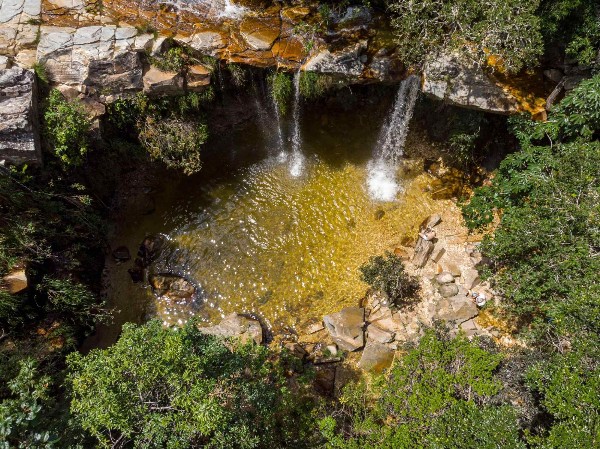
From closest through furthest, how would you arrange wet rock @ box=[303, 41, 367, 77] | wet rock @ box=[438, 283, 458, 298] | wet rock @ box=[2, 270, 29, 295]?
wet rock @ box=[2, 270, 29, 295], wet rock @ box=[303, 41, 367, 77], wet rock @ box=[438, 283, 458, 298]

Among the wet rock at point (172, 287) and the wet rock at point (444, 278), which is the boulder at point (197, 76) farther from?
the wet rock at point (444, 278)

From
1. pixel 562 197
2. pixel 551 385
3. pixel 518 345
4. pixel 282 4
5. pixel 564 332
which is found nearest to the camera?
pixel 551 385

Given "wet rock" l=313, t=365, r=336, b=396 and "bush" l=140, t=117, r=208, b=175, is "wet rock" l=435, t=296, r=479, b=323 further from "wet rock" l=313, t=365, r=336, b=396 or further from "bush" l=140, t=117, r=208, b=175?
"bush" l=140, t=117, r=208, b=175

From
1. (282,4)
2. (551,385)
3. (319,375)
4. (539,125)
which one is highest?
(282,4)

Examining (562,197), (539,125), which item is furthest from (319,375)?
(539,125)

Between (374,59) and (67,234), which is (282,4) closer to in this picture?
(374,59)

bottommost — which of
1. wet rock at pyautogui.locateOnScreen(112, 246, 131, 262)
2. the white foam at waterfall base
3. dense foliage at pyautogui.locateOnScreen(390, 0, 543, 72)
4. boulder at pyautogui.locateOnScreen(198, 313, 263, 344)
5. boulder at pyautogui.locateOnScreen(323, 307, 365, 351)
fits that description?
boulder at pyautogui.locateOnScreen(198, 313, 263, 344)

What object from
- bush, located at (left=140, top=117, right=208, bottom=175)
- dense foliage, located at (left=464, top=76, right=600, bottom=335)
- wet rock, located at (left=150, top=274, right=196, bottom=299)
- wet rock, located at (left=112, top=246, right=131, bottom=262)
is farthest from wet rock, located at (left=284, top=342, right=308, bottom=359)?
bush, located at (left=140, top=117, right=208, bottom=175)

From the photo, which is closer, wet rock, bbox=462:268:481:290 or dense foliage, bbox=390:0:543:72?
dense foliage, bbox=390:0:543:72
